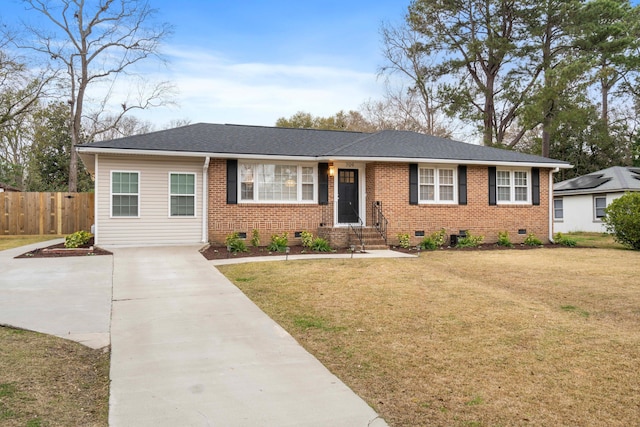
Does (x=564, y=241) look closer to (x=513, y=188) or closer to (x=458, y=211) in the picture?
(x=513, y=188)

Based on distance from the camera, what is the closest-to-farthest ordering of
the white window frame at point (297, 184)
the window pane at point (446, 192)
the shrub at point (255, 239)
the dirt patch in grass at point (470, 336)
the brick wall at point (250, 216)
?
the dirt patch in grass at point (470, 336) → the shrub at point (255, 239) → the brick wall at point (250, 216) → the white window frame at point (297, 184) → the window pane at point (446, 192)

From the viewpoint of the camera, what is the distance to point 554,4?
25484mm

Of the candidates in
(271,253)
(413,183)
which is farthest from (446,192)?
(271,253)

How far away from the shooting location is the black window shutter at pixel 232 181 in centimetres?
1376

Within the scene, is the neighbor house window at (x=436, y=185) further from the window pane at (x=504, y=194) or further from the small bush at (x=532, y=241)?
the small bush at (x=532, y=241)

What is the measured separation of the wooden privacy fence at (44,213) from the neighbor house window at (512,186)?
16249 millimetres

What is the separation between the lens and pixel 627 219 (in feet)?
48.5

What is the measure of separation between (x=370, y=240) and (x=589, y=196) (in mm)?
15124

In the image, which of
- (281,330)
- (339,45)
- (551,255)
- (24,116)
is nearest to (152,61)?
(24,116)

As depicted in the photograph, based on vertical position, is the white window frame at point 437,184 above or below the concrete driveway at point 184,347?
above

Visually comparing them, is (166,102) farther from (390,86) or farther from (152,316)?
(152,316)

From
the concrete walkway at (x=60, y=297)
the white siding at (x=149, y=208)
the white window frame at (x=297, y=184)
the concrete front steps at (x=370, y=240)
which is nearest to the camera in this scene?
the concrete walkway at (x=60, y=297)

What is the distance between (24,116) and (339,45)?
1940 cm

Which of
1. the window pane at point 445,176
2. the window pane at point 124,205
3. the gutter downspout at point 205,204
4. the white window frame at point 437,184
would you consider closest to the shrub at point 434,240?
the white window frame at point 437,184
